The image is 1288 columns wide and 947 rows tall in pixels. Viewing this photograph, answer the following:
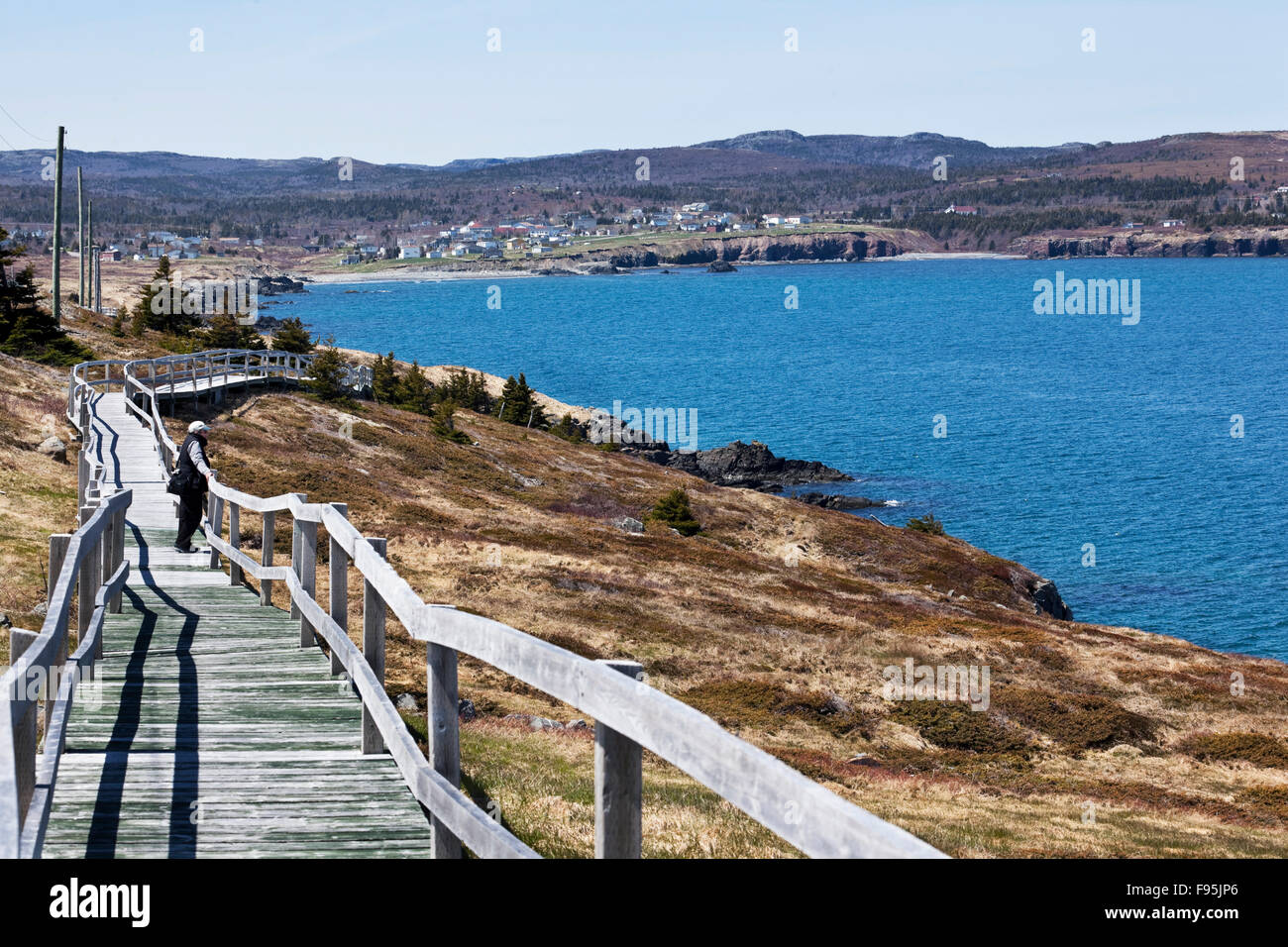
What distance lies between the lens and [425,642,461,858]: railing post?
6.02 metres

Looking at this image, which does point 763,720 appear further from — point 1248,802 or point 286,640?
point 286,640

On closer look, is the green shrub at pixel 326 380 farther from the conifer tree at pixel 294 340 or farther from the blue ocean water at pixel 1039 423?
the blue ocean water at pixel 1039 423

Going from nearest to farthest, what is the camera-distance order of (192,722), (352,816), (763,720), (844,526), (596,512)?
(352,816) < (192,722) < (763,720) < (596,512) < (844,526)

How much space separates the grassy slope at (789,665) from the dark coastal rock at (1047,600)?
92 cm

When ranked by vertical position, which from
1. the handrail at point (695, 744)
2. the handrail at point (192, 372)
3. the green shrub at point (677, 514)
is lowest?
the green shrub at point (677, 514)

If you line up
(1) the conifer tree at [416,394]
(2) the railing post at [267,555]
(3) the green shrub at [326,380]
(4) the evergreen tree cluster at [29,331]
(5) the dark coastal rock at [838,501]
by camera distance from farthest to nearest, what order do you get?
1. (5) the dark coastal rock at [838,501]
2. (1) the conifer tree at [416,394]
3. (3) the green shrub at [326,380]
4. (4) the evergreen tree cluster at [29,331]
5. (2) the railing post at [267,555]

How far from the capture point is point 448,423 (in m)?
61.8

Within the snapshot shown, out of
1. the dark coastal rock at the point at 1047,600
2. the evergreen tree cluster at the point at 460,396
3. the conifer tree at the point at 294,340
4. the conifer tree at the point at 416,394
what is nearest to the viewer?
the dark coastal rock at the point at 1047,600

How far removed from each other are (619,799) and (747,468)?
7764 centimetres

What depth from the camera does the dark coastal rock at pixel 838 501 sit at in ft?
234

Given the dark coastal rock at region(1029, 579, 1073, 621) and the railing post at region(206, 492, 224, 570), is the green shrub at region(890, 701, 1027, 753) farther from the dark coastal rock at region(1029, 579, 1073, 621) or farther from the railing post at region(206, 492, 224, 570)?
the dark coastal rock at region(1029, 579, 1073, 621)

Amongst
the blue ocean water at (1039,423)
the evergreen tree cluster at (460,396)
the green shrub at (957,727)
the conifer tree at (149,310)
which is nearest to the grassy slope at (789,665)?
the green shrub at (957,727)
